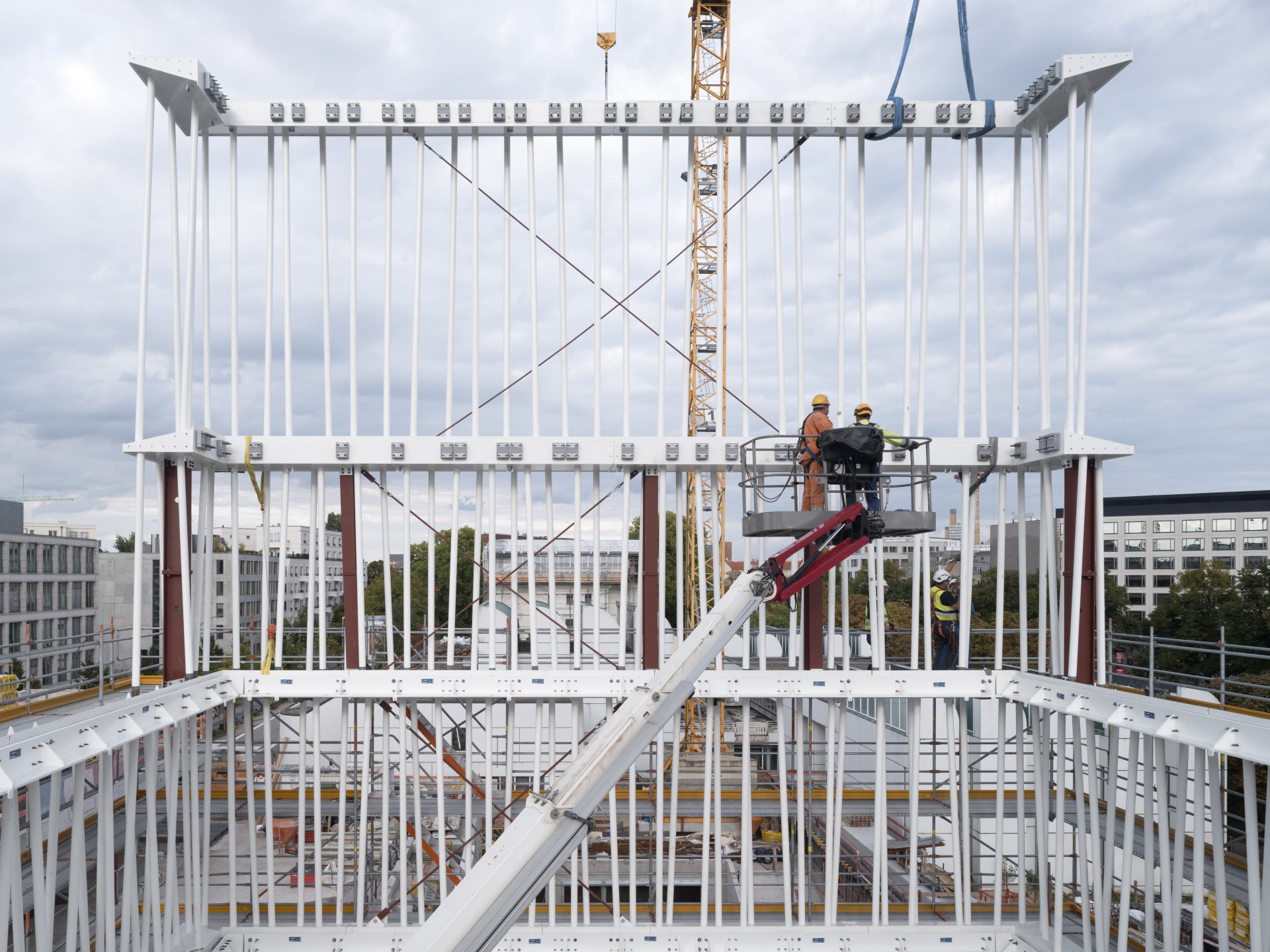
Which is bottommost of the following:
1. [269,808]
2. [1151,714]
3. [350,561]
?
[269,808]

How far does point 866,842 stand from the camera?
2088cm

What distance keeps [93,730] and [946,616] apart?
33.7ft

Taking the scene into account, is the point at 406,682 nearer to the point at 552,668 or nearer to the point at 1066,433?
the point at 552,668

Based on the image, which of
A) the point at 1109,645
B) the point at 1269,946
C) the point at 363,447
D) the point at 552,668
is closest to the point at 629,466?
the point at 552,668

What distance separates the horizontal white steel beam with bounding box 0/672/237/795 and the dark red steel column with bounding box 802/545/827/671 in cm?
725

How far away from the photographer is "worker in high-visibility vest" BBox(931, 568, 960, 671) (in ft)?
38.1

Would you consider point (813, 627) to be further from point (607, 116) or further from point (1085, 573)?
point (607, 116)

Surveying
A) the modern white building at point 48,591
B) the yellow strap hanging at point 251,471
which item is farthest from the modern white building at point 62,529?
the yellow strap hanging at point 251,471

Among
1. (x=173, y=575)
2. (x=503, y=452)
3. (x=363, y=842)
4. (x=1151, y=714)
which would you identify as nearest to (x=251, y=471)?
(x=173, y=575)

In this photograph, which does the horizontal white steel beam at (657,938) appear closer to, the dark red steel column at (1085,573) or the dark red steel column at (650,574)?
the dark red steel column at (650,574)

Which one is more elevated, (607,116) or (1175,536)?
(607,116)

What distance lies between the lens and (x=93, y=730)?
7148 mm

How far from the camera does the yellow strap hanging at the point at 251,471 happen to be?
409 inches

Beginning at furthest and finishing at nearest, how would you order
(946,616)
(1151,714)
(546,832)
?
(946,616), (1151,714), (546,832)
